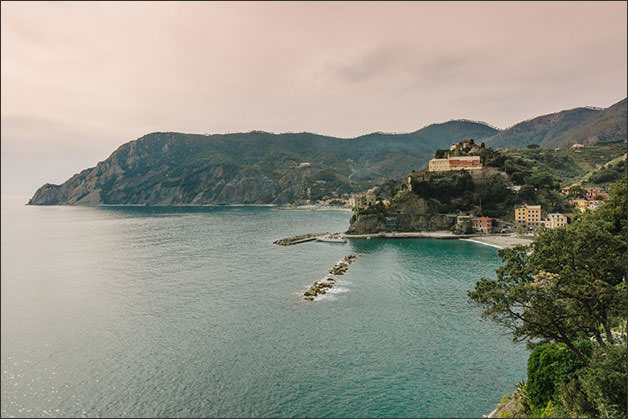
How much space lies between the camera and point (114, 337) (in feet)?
104

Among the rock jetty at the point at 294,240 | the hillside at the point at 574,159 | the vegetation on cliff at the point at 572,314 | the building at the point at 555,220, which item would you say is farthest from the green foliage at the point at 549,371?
the hillside at the point at 574,159

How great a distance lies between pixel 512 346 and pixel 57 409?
33.9 metres

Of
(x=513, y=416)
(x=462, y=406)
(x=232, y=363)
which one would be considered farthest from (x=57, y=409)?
(x=513, y=416)

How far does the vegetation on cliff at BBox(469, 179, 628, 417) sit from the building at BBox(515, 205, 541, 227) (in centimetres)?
8609

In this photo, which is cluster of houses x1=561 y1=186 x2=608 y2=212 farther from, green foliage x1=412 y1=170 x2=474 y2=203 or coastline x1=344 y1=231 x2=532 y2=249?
green foliage x1=412 y1=170 x2=474 y2=203

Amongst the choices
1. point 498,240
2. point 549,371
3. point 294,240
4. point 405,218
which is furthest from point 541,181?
point 549,371

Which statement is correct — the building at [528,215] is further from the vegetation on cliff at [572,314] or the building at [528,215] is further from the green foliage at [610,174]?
the vegetation on cliff at [572,314]

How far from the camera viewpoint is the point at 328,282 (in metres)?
49.2

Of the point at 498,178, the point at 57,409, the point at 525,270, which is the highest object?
the point at 498,178

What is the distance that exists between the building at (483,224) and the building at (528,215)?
7.44 m

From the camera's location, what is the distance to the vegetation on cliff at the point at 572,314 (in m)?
14.0

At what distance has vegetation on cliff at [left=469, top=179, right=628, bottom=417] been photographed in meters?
14.0

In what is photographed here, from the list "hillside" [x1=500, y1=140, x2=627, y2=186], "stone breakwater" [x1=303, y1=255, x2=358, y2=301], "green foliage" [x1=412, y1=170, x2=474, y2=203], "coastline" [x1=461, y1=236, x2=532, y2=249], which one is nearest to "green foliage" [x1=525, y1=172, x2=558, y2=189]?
"green foliage" [x1=412, y1=170, x2=474, y2=203]

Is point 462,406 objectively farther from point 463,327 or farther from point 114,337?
point 114,337
